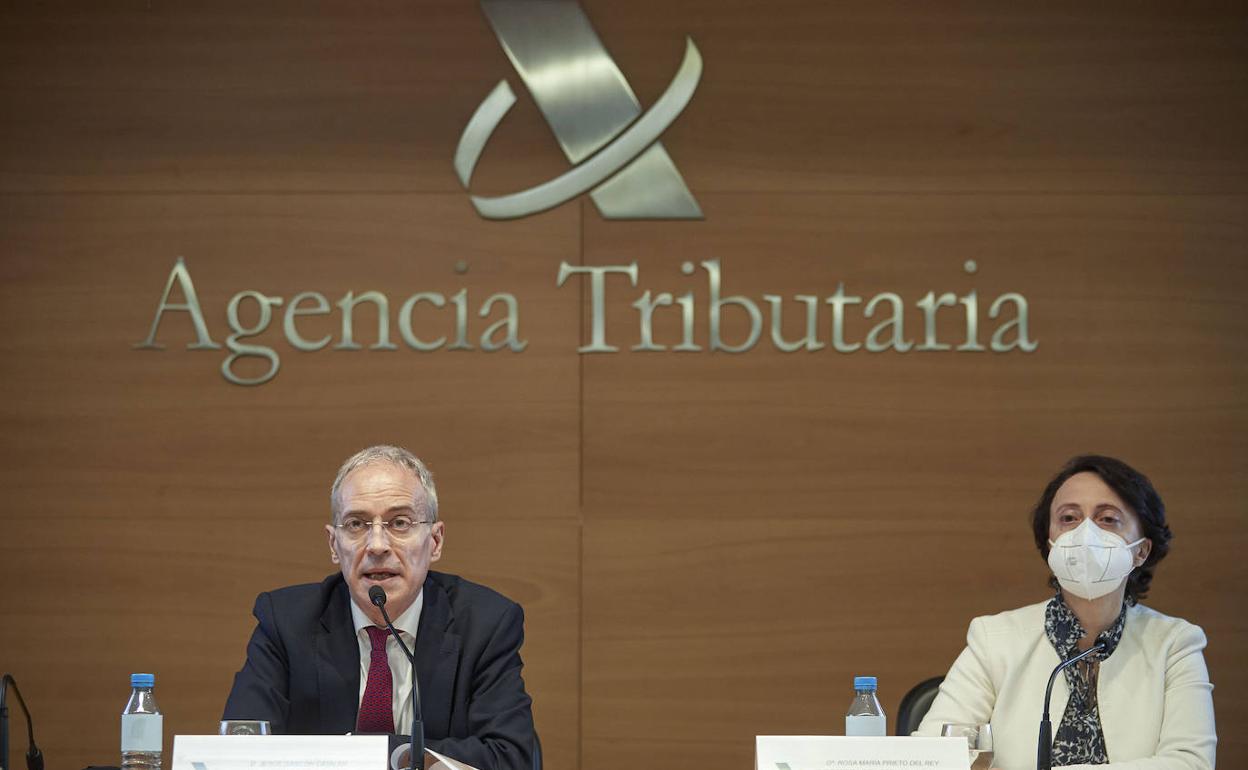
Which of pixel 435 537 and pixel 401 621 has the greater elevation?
pixel 435 537

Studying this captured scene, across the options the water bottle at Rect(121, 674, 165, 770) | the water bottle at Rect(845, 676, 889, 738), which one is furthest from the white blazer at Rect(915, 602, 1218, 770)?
the water bottle at Rect(121, 674, 165, 770)

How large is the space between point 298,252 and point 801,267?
1.57 metres

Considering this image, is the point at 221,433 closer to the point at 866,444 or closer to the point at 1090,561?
the point at 866,444

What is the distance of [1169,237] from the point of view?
15.2 ft

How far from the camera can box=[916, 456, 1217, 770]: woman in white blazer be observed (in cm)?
325

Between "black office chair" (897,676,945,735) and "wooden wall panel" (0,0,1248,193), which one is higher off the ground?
"wooden wall panel" (0,0,1248,193)

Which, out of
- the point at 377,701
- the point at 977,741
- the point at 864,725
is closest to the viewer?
the point at 977,741

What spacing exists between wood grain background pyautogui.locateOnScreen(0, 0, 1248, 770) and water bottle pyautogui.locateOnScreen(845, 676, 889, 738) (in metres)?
1.51

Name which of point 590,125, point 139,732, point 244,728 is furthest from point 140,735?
point 590,125

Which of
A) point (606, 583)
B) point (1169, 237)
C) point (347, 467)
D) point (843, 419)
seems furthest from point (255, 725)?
point (1169, 237)

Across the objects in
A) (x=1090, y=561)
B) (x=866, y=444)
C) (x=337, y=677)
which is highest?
(x=866, y=444)

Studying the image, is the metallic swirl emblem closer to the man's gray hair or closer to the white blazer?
the man's gray hair

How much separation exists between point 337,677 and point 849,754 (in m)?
1.21

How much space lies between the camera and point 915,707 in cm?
353
